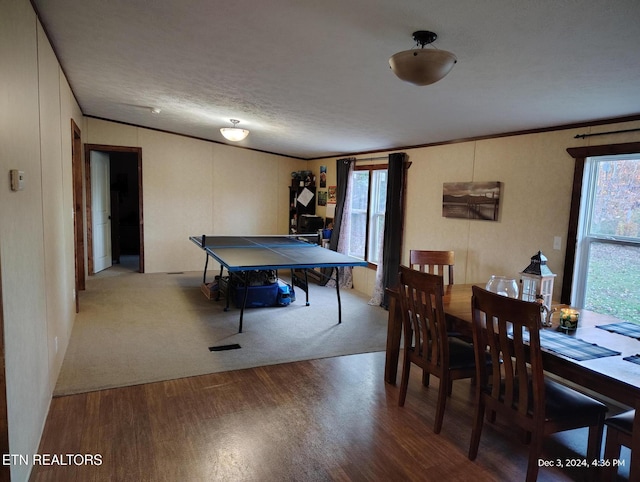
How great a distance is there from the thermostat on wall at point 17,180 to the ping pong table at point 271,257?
1.92 meters

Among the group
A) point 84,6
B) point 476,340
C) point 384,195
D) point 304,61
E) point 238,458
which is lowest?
point 238,458

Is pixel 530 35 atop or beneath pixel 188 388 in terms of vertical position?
atop

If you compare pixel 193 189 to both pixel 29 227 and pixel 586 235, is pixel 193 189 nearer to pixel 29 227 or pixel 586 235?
pixel 29 227

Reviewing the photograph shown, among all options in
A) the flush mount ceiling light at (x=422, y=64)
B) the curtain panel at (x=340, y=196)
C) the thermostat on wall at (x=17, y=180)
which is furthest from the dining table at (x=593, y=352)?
the curtain panel at (x=340, y=196)

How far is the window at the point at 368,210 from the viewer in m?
5.80

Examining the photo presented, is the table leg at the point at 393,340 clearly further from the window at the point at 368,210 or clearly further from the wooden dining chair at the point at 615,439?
the window at the point at 368,210

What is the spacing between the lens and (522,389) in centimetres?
197

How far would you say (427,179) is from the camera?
480 cm

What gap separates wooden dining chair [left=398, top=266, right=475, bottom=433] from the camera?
2.42 metres

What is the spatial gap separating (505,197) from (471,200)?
1.33ft

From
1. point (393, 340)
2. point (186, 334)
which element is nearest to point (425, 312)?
point (393, 340)

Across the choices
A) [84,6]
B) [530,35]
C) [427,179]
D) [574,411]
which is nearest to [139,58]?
[84,6]

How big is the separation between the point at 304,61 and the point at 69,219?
2818 millimetres

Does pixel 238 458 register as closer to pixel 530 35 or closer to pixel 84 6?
pixel 530 35
